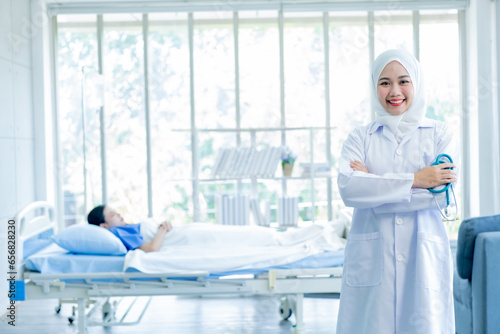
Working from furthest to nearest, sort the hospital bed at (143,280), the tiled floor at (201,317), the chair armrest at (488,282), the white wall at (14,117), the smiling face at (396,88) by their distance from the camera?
1. the white wall at (14,117)
2. the tiled floor at (201,317)
3. the hospital bed at (143,280)
4. the chair armrest at (488,282)
5. the smiling face at (396,88)

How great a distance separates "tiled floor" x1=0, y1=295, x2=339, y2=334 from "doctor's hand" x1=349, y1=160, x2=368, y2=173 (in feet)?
6.21

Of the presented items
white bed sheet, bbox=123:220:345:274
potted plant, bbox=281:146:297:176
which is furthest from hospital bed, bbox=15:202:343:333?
potted plant, bbox=281:146:297:176

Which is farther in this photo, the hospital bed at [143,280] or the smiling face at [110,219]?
the smiling face at [110,219]

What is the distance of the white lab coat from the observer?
1.63 m

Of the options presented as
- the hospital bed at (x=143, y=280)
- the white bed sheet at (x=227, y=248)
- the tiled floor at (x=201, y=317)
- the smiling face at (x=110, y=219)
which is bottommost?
the tiled floor at (x=201, y=317)

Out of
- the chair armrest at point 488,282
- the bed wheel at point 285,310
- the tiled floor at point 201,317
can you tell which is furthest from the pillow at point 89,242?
the chair armrest at point 488,282

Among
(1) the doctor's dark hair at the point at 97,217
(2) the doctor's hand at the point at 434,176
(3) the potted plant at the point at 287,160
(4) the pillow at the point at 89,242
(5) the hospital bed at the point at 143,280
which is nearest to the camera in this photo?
(2) the doctor's hand at the point at 434,176

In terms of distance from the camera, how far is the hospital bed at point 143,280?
296cm

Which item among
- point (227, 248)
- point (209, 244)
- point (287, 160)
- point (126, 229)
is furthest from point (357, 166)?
point (287, 160)

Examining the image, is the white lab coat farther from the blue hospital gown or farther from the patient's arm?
the blue hospital gown

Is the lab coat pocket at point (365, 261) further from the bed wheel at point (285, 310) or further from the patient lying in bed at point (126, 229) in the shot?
the bed wheel at point (285, 310)

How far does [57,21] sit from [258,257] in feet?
10.5

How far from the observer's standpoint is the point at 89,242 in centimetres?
312

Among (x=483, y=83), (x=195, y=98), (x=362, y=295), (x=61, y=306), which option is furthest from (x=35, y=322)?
(x=483, y=83)
